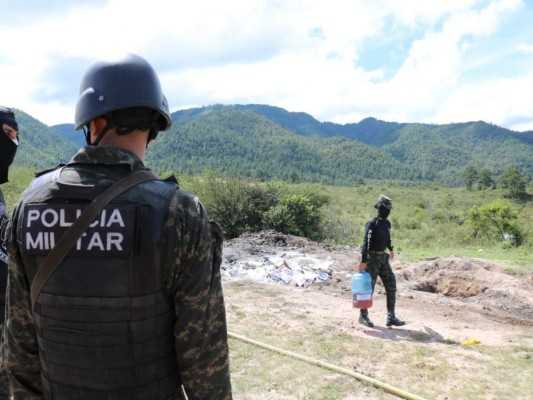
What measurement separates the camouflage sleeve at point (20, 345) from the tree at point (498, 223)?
15.1 meters

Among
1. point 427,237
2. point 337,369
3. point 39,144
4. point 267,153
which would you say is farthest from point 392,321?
point 39,144

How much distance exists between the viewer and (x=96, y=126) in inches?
61.4

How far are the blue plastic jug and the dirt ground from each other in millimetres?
329

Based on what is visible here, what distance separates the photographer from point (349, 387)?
4.24m

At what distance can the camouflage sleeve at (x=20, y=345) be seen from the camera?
5.05ft

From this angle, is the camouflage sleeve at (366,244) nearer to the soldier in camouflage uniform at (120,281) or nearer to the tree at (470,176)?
the soldier in camouflage uniform at (120,281)

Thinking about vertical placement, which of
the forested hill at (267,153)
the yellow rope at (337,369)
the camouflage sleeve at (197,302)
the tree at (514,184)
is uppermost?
the forested hill at (267,153)

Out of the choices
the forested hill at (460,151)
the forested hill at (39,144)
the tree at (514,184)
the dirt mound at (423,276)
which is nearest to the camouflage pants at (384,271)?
the dirt mound at (423,276)

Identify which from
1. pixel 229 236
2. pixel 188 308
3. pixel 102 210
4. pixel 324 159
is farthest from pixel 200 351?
pixel 324 159

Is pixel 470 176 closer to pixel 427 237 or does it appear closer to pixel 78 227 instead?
pixel 427 237

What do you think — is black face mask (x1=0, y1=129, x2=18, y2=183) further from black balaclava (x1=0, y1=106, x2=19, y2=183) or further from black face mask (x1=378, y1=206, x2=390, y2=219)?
black face mask (x1=378, y1=206, x2=390, y2=219)

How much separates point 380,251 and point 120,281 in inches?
207

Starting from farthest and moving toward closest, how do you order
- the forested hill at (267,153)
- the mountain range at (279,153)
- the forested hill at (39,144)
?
the forested hill at (267,153), the mountain range at (279,153), the forested hill at (39,144)

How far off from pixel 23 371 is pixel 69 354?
1.06ft
